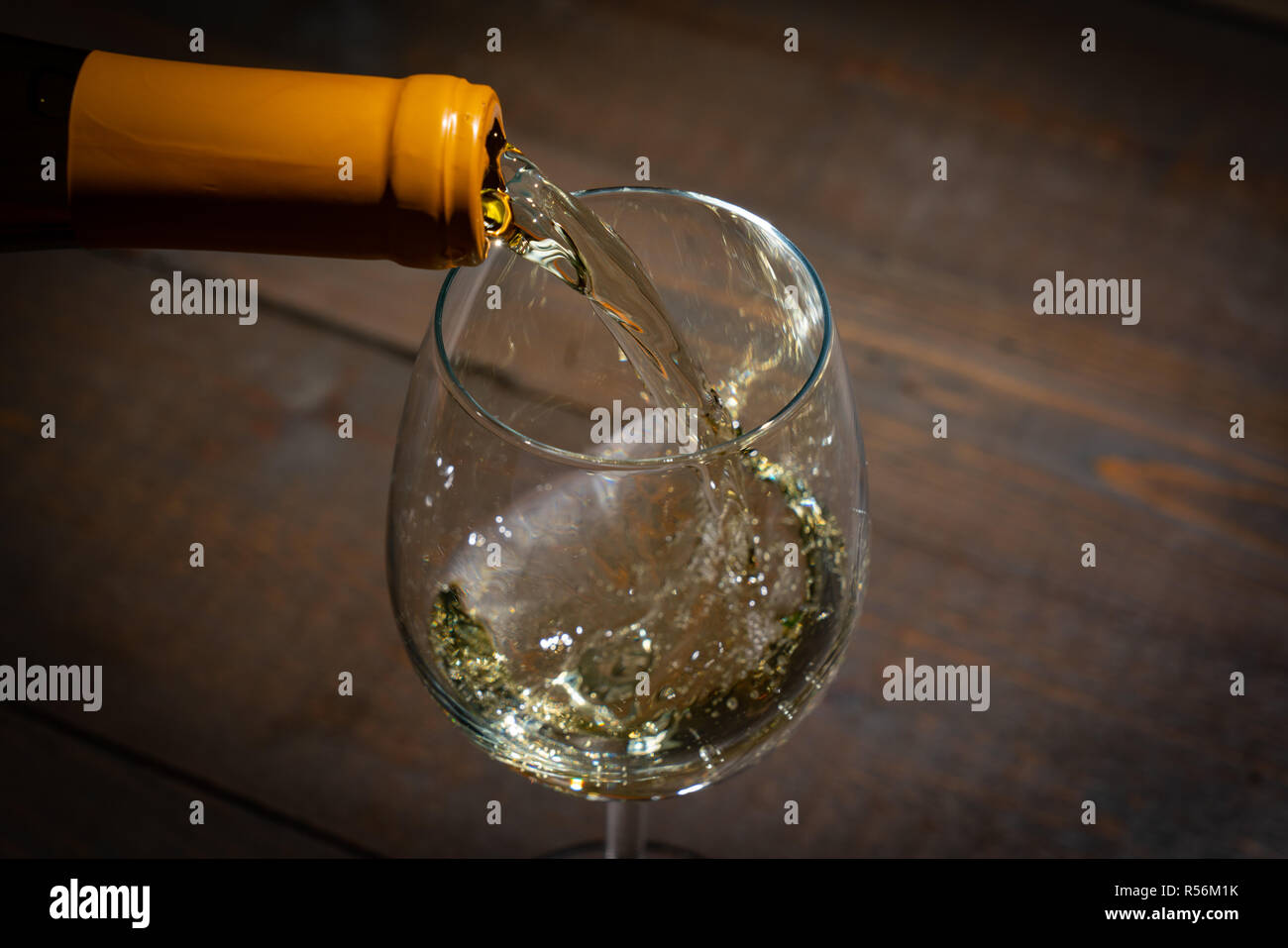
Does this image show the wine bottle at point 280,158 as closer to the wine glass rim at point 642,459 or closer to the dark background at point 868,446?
the wine glass rim at point 642,459

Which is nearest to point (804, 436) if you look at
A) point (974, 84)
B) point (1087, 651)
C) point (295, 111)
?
point (295, 111)

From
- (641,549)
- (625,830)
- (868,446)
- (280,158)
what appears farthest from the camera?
(868,446)

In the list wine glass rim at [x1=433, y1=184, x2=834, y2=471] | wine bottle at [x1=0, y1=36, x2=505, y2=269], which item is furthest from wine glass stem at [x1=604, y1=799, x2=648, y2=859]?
wine bottle at [x1=0, y1=36, x2=505, y2=269]

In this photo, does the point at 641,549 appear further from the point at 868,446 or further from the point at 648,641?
the point at 868,446

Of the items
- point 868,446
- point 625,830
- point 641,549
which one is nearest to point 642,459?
point 641,549

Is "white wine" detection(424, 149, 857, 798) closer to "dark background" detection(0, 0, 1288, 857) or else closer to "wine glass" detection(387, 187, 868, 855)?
"wine glass" detection(387, 187, 868, 855)

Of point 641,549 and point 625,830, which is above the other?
point 641,549

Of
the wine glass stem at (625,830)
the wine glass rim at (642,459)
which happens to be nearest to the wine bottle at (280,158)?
the wine glass rim at (642,459)
